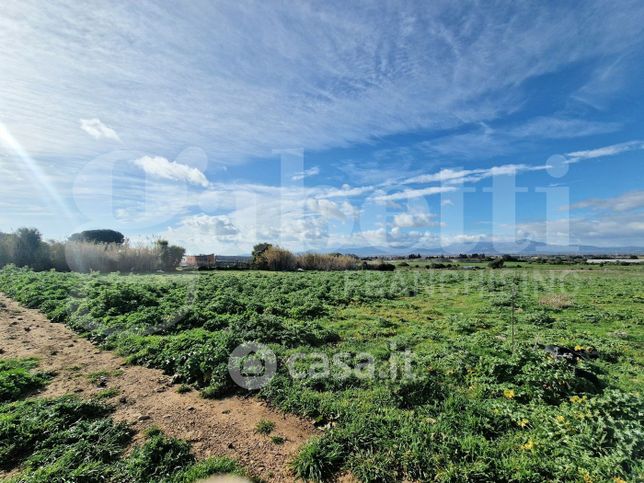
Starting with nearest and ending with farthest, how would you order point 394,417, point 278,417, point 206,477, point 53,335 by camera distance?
point 206,477 → point 394,417 → point 278,417 → point 53,335

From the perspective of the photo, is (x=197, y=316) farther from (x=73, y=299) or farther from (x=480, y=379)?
(x=480, y=379)

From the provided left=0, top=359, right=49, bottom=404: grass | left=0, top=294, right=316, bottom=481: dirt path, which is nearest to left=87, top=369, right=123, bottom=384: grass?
left=0, top=294, right=316, bottom=481: dirt path

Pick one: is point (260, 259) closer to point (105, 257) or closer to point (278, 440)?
point (105, 257)

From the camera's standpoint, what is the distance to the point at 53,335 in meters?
9.67

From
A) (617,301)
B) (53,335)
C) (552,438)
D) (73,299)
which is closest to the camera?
(552,438)

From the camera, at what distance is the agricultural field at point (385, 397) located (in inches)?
146

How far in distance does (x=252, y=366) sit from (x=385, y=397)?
286cm

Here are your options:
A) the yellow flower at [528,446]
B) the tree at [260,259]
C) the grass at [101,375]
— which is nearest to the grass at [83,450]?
the grass at [101,375]

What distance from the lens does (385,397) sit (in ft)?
17.3

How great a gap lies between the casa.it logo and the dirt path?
1.38 feet

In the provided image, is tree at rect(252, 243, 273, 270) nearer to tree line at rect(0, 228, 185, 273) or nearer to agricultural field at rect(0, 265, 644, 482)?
tree line at rect(0, 228, 185, 273)

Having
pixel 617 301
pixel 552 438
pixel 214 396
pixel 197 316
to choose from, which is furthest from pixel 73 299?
pixel 617 301

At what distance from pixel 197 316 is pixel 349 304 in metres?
7.03

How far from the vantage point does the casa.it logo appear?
607cm
